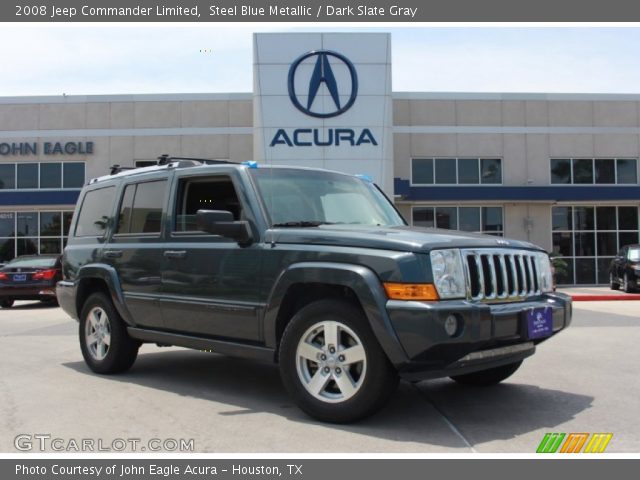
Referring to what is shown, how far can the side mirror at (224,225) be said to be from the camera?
4922 millimetres

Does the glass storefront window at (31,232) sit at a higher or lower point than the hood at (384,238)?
higher

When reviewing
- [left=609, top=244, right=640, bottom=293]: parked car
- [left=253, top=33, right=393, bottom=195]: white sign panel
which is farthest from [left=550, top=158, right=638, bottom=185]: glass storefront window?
[left=253, top=33, right=393, bottom=195]: white sign panel

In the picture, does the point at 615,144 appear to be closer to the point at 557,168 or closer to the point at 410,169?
the point at 557,168

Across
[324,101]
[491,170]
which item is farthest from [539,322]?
[491,170]

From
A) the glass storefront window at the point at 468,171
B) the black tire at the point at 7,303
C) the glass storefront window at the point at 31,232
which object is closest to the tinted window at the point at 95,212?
the black tire at the point at 7,303

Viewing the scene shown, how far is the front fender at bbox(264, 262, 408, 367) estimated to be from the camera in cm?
423

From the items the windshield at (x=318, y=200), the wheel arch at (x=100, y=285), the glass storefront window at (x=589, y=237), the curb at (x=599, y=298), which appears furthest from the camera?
the glass storefront window at (x=589, y=237)

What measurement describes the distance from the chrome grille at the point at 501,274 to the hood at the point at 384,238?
2.8 inches

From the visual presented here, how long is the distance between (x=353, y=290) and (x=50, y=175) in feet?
77.2

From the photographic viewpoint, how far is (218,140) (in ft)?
81.2

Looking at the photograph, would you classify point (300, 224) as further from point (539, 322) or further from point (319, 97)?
point (319, 97)

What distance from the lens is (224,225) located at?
498 cm

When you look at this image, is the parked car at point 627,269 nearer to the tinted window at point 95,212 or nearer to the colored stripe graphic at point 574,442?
the colored stripe graphic at point 574,442

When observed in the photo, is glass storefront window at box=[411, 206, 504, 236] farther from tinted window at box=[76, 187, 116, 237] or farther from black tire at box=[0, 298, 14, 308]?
tinted window at box=[76, 187, 116, 237]
